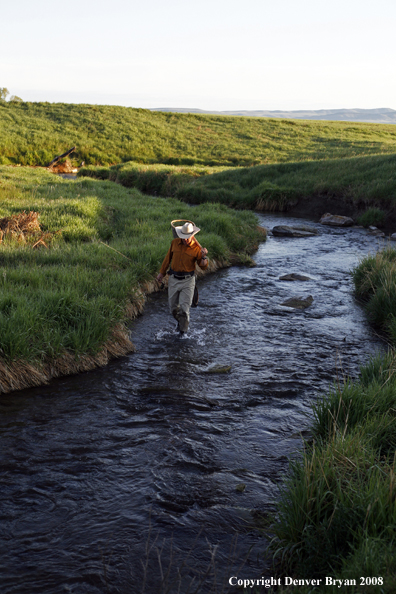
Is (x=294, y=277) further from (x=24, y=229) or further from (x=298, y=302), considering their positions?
(x=24, y=229)

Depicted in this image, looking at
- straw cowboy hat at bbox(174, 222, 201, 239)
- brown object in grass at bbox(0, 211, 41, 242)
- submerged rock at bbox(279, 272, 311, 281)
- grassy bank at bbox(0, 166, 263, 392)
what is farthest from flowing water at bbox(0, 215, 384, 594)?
brown object in grass at bbox(0, 211, 41, 242)

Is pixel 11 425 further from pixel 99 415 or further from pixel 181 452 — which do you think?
pixel 181 452

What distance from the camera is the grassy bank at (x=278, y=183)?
23756 millimetres

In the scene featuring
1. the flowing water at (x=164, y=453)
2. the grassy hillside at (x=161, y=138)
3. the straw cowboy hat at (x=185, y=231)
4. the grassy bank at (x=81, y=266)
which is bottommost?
the flowing water at (x=164, y=453)

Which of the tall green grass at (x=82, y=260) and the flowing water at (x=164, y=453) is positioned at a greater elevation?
the tall green grass at (x=82, y=260)

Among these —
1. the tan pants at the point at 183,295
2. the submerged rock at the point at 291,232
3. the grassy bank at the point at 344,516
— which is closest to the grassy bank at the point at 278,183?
the submerged rock at the point at 291,232

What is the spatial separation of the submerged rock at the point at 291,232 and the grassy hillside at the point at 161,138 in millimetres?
16805

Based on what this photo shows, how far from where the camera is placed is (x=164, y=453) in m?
5.48

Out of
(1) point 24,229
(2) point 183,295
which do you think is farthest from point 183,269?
(1) point 24,229

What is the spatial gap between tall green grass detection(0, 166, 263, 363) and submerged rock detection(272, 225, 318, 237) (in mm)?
1203

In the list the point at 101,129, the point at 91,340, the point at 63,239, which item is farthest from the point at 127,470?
the point at 101,129

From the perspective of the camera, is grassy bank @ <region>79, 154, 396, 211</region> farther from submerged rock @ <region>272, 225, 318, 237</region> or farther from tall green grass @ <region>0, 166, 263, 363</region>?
tall green grass @ <region>0, 166, 263, 363</region>

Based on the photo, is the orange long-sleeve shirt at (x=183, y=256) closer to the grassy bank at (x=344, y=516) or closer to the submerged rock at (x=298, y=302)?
the submerged rock at (x=298, y=302)

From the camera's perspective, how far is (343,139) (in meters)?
50.7
